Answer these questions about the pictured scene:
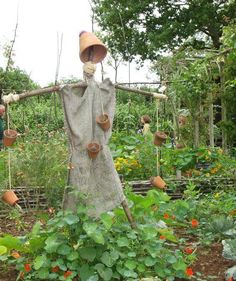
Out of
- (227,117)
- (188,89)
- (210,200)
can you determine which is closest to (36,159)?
(210,200)

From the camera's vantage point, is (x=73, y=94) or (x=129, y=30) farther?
(x=129, y=30)

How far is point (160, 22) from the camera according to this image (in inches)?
735

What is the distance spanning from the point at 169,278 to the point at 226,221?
1.07 m

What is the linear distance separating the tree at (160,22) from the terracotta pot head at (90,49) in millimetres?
14157

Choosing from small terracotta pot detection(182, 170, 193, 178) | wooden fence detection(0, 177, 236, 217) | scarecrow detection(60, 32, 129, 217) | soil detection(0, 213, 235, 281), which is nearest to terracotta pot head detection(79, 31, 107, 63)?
scarecrow detection(60, 32, 129, 217)

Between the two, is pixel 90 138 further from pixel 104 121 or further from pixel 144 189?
pixel 144 189

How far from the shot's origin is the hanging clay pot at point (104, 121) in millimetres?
3600

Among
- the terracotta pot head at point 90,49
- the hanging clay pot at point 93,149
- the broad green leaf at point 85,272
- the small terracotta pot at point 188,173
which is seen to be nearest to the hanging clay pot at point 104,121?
the hanging clay pot at point 93,149

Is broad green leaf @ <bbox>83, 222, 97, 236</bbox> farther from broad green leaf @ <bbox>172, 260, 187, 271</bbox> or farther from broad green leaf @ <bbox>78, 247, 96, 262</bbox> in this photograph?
broad green leaf @ <bbox>172, 260, 187, 271</bbox>

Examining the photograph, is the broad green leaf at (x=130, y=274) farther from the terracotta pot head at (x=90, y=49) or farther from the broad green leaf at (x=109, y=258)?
the terracotta pot head at (x=90, y=49)

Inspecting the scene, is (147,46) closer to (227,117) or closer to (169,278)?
(227,117)

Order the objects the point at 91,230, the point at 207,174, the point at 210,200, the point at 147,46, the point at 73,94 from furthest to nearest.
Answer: the point at 147,46, the point at 207,174, the point at 210,200, the point at 73,94, the point at 91,230

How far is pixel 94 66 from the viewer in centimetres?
369

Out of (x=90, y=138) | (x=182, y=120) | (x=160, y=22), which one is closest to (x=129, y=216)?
(x=90, y=138)
